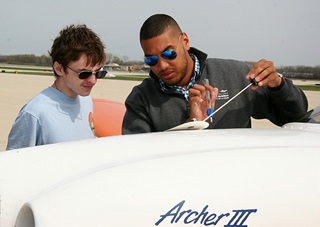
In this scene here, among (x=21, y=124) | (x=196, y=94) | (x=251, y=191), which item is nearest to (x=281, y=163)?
(x=251, y=191)

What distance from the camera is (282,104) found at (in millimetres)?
3330

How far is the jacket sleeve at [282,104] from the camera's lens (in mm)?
3270

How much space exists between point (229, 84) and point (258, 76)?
38cm

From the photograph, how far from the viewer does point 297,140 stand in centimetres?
235

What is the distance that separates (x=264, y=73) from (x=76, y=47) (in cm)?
123

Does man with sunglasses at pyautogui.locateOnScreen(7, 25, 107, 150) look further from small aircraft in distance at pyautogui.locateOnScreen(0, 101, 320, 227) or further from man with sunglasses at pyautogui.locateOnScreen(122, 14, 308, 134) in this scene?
small aircraft in distance at pyautogui.locateOnScreen(0, 101, 320, 227)

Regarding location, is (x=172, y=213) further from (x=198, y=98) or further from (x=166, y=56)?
(x=166, y=56)

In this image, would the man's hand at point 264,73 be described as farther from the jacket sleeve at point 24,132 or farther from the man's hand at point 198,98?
the jacket sleeve at point 24,132

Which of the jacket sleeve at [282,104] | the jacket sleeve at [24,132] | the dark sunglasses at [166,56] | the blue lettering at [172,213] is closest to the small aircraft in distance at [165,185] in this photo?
the blue lettering at [172,213]

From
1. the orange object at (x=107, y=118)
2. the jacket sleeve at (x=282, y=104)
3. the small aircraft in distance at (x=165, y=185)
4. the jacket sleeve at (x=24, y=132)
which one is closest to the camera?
the small aircraft in distance at (x=165, y=185)

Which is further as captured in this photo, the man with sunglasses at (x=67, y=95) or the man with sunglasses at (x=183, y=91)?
the man with sunglasses at (x=183, y=91)

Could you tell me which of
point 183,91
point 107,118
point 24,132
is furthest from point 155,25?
point 107,118

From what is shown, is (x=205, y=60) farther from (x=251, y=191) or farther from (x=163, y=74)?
(x=251, y=191)

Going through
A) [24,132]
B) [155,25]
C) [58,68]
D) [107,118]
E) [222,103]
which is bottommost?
[107,118]
